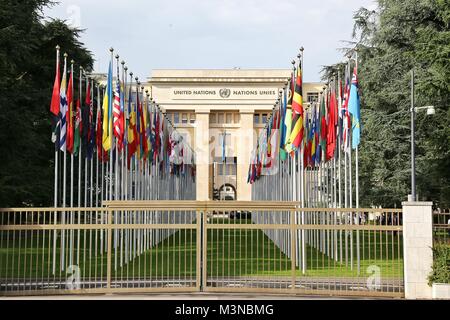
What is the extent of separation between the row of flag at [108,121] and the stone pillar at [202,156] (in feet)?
160

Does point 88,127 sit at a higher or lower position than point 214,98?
lower

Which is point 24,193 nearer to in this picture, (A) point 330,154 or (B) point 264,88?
(A) point 330,154

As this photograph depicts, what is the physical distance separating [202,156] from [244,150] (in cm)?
587

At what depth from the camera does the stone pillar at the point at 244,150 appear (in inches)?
3248

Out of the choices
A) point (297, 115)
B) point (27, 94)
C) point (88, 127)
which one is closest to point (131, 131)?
point (88, 127)

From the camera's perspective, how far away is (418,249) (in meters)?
14.9

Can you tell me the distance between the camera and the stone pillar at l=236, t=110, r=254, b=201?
82.5m

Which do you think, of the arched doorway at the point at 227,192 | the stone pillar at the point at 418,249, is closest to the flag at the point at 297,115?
the stone pillar at the point at 418,249

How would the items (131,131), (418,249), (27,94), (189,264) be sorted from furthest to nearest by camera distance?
(27,94)
(131,131)
(189,264)
(418,249)

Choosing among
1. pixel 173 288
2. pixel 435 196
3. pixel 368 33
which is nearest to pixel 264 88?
pixel 368 33

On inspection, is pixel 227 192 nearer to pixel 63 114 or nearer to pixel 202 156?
pixel 202 156

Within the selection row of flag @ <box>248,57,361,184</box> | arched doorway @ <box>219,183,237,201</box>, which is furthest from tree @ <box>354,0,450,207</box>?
arched doorway @ <box>219,183,237,201</box>

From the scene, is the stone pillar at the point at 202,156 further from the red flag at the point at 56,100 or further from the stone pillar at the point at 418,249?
the stone pillar at the point at 418,249

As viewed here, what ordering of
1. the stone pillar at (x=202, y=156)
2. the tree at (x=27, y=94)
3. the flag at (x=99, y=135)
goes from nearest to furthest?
the flag at (x=99, y=135) → the tree at (x=27, y=94) → the stone pillar at (x=202, y=156)
